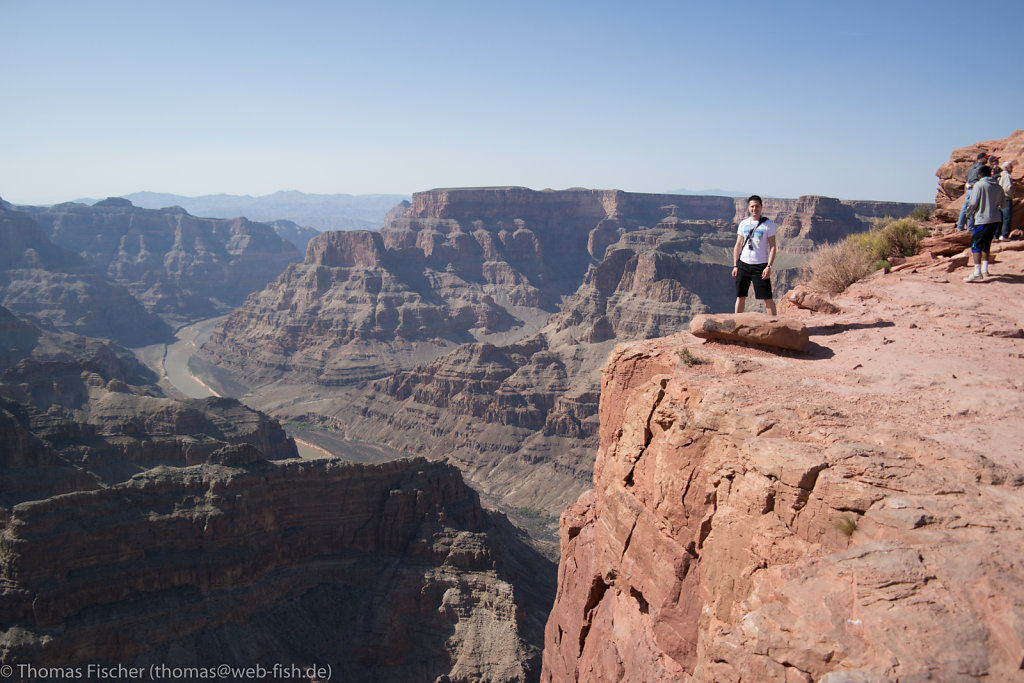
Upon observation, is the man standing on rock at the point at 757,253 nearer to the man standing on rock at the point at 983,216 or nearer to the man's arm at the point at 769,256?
the man's arm at the point at 769,256

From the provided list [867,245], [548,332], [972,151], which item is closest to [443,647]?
[867,245]

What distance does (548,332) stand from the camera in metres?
116

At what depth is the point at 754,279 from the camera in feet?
52.9

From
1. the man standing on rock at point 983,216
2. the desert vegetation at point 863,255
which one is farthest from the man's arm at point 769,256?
the desert vegetation at point 863,255

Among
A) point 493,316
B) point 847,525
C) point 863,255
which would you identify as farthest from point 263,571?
point 493,316

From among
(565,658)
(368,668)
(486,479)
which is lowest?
(486,479)

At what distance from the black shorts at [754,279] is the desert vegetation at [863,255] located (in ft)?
29.7

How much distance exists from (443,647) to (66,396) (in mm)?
51553

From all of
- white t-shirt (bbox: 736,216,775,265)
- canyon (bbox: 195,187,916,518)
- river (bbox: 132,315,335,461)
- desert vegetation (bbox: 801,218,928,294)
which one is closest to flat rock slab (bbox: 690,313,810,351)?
white t-shirt (bbox: 736,216,775,265)

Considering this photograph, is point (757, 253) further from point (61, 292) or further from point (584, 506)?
point (61, 292)

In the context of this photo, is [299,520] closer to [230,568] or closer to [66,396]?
[230,568]

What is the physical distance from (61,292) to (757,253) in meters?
168

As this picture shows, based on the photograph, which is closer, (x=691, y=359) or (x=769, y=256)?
(x=691, y=359)

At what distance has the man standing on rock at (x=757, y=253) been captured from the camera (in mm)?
16062
